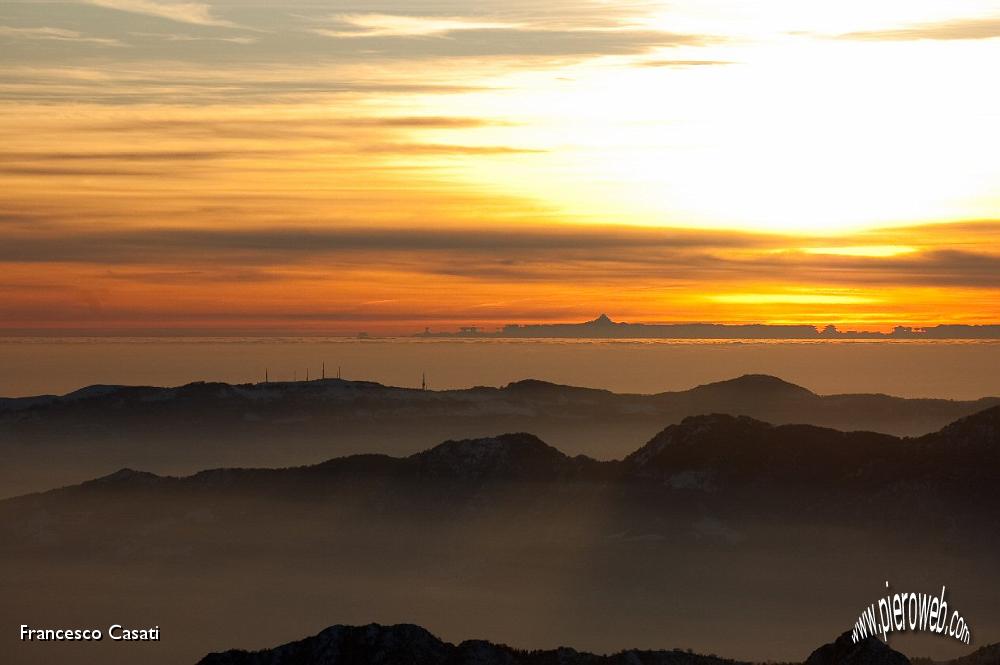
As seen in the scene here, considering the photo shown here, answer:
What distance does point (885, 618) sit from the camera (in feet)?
388

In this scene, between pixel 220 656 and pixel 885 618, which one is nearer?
pixel 220 656

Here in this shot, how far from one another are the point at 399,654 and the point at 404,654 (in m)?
0.34

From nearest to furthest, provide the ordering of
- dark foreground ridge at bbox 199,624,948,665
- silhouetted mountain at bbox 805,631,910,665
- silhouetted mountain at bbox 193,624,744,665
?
silhouetted mountain at bbox 805,631,910,665 < dark foreground ridge at bbox 199,624,948,665 < silhouetted mountain at bbox 193,624,744,665

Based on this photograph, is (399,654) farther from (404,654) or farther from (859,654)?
(859,654)

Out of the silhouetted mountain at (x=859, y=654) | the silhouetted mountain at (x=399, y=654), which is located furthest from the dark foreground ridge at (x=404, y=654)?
the silhouetted mountain at (x=859, y=654)

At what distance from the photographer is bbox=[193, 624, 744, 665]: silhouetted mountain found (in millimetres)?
100062

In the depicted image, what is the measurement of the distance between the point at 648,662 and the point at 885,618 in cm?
2597

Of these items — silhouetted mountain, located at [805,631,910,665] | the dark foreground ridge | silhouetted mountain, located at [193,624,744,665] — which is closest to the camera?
silhouetted mountain, located at [805,631,910,665]

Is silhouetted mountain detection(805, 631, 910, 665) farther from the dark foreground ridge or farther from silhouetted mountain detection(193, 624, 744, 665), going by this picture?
Result: silhouetted mountain detection(193, 624, 744, 665)

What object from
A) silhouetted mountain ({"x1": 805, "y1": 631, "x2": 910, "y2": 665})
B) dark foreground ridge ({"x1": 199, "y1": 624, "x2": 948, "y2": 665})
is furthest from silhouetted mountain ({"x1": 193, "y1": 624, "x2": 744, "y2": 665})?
silhouetted mountain ({"x1": 805, "y1": 631, "x2": 910, "y2": 665})

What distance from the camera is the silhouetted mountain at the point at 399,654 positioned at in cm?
10006

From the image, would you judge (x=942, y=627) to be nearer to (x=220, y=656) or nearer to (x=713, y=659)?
(x=713, y=659)

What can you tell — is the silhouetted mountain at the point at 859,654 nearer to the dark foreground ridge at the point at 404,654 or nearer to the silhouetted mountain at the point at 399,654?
the dark foreground ridge at the point at 404,654

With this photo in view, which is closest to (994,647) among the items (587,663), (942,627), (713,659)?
(942,627)
